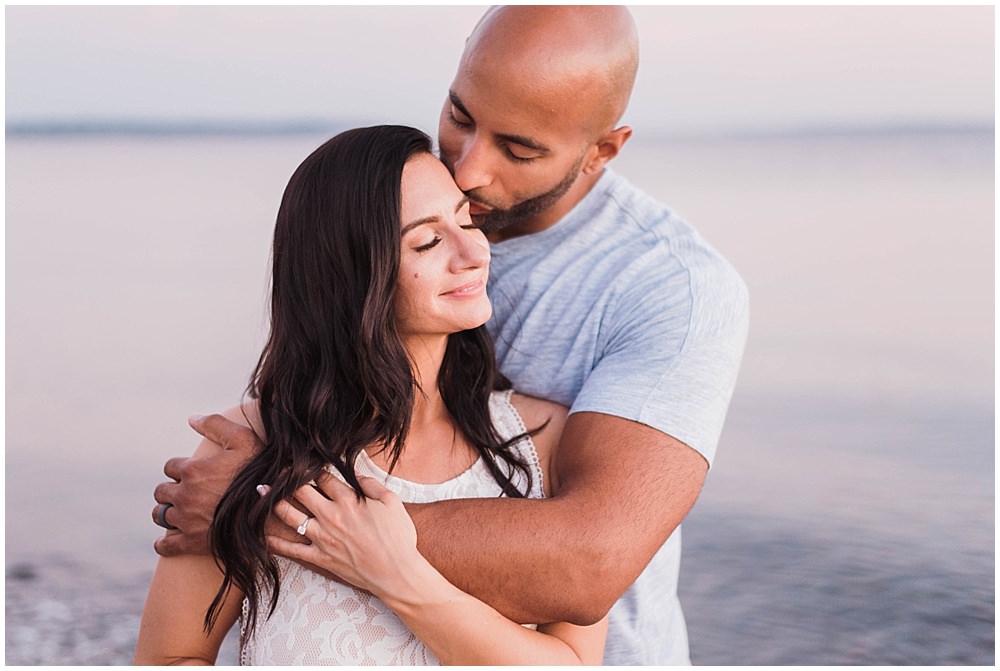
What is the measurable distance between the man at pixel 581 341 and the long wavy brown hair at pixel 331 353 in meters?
0.10

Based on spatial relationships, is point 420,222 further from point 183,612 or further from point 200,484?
point 183,612

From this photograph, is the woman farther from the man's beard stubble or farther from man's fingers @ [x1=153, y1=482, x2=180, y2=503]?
the man's beard stubble

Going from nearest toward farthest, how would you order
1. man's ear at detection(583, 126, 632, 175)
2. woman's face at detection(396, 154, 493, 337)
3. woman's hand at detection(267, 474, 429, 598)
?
1. woman's hand at detection(267, 474, 429, 598)
2. woman's face at detection(396, 154, 493, 337)
3. man's ear at detection(583, 126, 632, 175)

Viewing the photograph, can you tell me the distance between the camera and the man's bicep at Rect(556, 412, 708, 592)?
7.25 feet

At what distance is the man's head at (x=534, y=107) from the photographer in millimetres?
2676

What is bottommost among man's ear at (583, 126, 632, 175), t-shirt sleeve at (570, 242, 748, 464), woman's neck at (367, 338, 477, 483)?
woman's neck at (367, 338, 477, 483)

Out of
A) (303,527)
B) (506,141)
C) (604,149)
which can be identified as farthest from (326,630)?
(604,149)

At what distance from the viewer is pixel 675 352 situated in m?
2.49

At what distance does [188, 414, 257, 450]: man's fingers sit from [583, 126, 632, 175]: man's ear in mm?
1102

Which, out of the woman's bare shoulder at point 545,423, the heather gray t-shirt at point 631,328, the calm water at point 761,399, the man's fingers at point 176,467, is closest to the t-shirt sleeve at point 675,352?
the heather gray t-shirt at point 631,328

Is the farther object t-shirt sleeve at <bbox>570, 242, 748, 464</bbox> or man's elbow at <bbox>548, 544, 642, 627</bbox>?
t-shirt sleeve at <bbox>570, 242, 748, 464</bbox>

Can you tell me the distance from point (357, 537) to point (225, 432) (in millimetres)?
467

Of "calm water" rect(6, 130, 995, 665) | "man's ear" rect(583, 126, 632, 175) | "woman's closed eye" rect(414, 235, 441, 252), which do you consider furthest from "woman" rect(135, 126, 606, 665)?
"calm water" rect(6, 130, 995, 665)

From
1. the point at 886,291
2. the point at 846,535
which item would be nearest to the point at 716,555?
the point at 846,535
